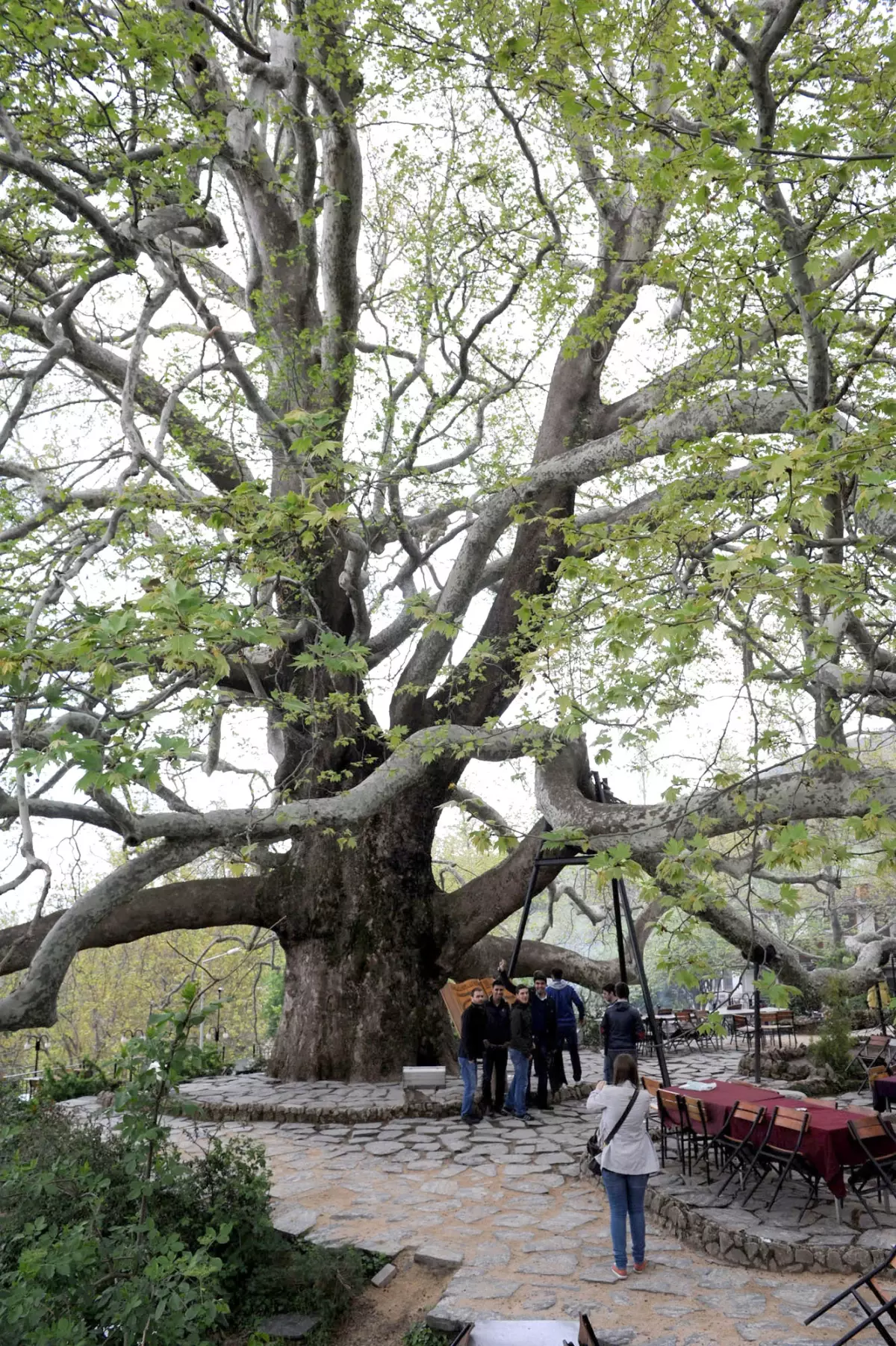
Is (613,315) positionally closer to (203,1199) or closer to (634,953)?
(634,953)

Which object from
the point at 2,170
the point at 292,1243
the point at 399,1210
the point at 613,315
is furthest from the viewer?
the point at 613,315

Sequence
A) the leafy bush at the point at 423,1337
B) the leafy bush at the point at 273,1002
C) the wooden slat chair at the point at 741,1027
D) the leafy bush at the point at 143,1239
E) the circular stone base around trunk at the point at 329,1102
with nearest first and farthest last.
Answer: the leafy bush at the point at 143,1239 < the leafy bush at the point at 423,1337 < the circular stone base around trunk at the point at 329,1102 < the wooden slat chair at the point at 741,1027 < the leafy bush at the point at 273,1002

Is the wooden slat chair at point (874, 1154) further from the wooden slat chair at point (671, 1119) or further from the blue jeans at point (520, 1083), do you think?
the blue jeans at point (520, 1083)

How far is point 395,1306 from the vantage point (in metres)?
5.30

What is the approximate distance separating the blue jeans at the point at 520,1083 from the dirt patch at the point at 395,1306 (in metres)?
3.67

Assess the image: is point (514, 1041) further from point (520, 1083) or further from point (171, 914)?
point (171, 914)

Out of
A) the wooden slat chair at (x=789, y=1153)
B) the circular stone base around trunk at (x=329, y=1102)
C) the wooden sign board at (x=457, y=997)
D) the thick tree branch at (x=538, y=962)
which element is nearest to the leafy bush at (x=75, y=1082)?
the circular stone base around trunk at (x=329, y=1102)

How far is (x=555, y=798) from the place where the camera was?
10.2 metres

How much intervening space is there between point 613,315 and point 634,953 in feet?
22.6

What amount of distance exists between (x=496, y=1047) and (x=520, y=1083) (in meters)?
0.47

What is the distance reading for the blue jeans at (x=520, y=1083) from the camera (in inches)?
366

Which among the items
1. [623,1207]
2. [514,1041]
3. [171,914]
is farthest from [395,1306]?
[171,914]

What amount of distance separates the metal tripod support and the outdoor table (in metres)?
1.80

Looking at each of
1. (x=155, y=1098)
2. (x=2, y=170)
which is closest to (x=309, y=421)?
(x=2, y=170)
